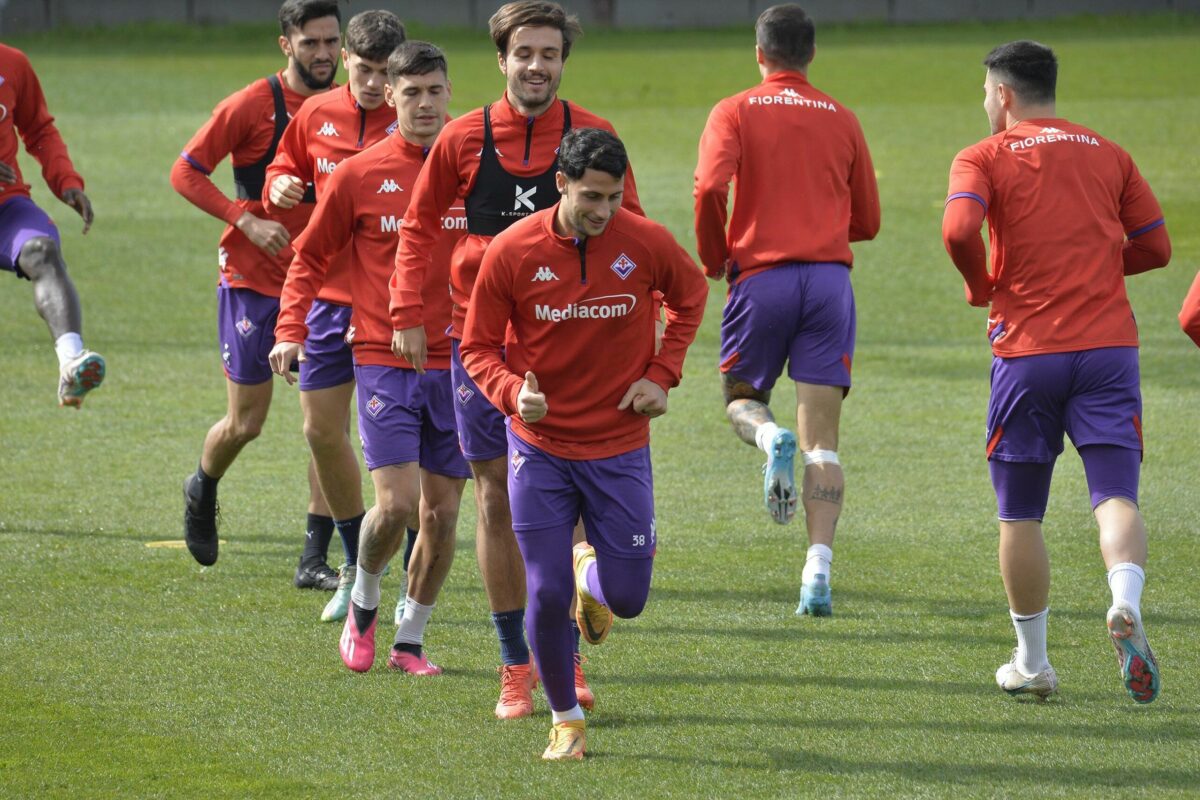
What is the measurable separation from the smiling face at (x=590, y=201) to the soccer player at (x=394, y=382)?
124 cm

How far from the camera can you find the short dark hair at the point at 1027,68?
6117 mm

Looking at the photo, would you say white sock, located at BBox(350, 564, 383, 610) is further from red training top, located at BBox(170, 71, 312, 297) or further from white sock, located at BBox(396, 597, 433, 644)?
red training top, located at BBox(170, 71, 312, 297)

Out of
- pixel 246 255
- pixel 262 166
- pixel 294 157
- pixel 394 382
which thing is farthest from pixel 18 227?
pixel 394 382

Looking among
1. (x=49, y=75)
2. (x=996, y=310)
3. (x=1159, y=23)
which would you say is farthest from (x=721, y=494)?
(x=1159, y=23)

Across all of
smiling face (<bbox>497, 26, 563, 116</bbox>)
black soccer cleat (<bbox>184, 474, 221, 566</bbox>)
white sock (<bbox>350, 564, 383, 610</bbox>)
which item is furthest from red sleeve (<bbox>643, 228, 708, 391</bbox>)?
black soccer cleat (<bbox>184, 474, 221, 566</bbox>)

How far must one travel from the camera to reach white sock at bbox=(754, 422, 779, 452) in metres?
7.32

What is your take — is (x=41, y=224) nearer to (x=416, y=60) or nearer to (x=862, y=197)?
(x=416, y=60)

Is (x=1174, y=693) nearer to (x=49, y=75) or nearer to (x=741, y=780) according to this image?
(x=741, y=780)

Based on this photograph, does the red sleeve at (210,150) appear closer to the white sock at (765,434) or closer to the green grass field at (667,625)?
the green grass field at (667,625)

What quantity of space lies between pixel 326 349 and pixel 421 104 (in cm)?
120

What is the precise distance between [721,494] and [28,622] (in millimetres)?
4013

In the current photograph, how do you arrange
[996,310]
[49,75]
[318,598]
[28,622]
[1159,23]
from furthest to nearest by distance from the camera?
[1159,23] → [49,75] → [318,598] → [28,622] → [996,310]

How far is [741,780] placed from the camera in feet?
17.7

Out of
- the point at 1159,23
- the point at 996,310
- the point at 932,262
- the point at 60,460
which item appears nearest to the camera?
the point at 996,310
